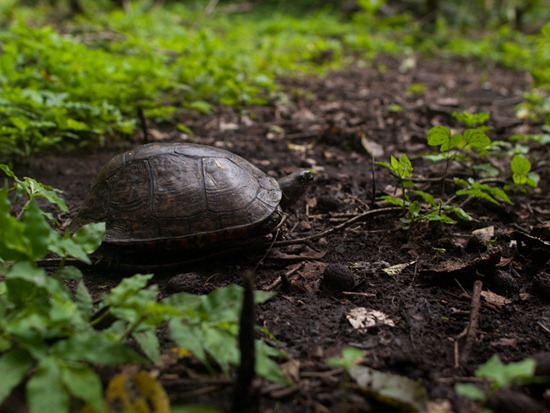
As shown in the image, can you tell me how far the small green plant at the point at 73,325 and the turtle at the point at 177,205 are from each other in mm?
747

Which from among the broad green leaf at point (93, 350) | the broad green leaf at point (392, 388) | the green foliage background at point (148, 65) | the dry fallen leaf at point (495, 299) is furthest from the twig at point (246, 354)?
the green foliage background at point (148, 65)

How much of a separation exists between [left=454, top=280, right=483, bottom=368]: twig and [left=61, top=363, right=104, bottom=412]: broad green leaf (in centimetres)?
141

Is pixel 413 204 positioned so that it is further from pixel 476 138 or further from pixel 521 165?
pixel 521 165

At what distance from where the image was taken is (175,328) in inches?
61.9

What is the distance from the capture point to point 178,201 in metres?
2.59

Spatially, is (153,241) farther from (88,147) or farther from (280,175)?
(88,147)

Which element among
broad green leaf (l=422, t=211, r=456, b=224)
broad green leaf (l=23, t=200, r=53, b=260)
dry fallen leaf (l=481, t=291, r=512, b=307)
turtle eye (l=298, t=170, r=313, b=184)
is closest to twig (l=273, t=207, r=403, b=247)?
broad green leaf (l=422, t=211, r=456, b=224)

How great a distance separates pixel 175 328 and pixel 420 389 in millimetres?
931

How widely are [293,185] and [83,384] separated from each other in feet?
6.55

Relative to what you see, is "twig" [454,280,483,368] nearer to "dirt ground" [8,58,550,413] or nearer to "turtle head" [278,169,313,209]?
"dirt ground" [8,58,550,413]

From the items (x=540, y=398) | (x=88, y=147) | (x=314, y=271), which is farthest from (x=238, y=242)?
(x=88, y=147)

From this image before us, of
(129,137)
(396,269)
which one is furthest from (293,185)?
(129,137)

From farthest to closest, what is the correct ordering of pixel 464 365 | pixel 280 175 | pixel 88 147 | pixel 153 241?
pixel 88 147 → pixel 280 175 → pixel 153 241 → pixel 464 365

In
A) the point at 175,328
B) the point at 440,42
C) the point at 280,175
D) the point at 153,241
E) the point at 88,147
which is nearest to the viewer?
the point at 175,328
